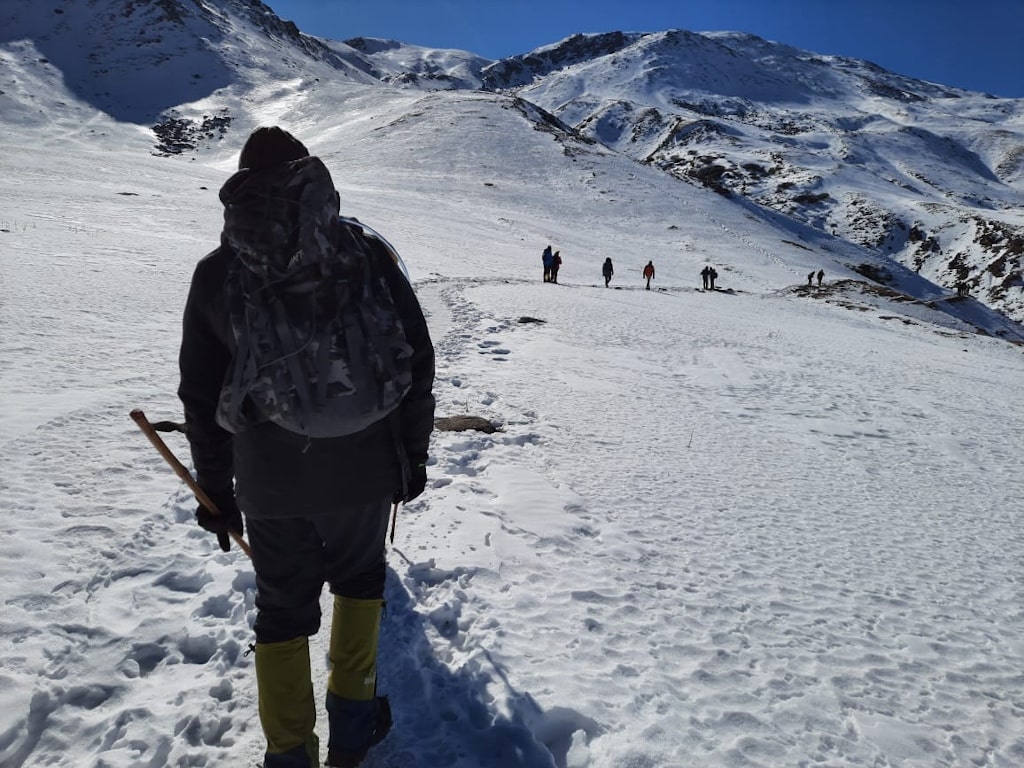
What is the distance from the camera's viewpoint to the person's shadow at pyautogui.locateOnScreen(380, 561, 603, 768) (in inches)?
107

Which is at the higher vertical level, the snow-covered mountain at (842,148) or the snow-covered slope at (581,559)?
the snow-covered mountain at (842,148)

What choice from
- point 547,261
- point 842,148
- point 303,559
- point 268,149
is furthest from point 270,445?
point 842,148

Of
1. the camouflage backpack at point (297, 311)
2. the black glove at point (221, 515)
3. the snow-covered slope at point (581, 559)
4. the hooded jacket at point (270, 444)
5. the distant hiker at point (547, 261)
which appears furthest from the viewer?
the distant hiker at point (547, 261)

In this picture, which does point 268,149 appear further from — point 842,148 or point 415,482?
point 842,148

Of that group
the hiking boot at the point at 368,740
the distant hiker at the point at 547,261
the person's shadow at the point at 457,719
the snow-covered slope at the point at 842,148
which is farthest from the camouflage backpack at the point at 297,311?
the snow-covered slope at the point at 842,148

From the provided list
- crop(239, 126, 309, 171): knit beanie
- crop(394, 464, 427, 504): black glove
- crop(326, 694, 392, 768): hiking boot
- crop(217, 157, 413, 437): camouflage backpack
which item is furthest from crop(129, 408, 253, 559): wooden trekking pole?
crop(239, 126, 309, 171): knit beanie

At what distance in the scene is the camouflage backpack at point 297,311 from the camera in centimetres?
195

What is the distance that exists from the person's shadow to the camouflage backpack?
1.66m

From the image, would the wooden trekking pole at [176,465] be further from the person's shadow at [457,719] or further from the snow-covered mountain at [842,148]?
the snow-covered mountain at [842,148]

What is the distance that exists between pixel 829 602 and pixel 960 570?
1.47m

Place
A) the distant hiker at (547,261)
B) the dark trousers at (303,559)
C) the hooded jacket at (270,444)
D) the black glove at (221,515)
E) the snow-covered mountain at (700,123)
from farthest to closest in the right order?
the snow-covered mountain at (700,123) < the distant hiker at (547,261) < the black glove at (221,515) < the dark trousers at (303,559) < the hooded jacket at (270,444)

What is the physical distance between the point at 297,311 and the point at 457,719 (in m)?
2.15

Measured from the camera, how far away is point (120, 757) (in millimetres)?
2633

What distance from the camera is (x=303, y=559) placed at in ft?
7.47
